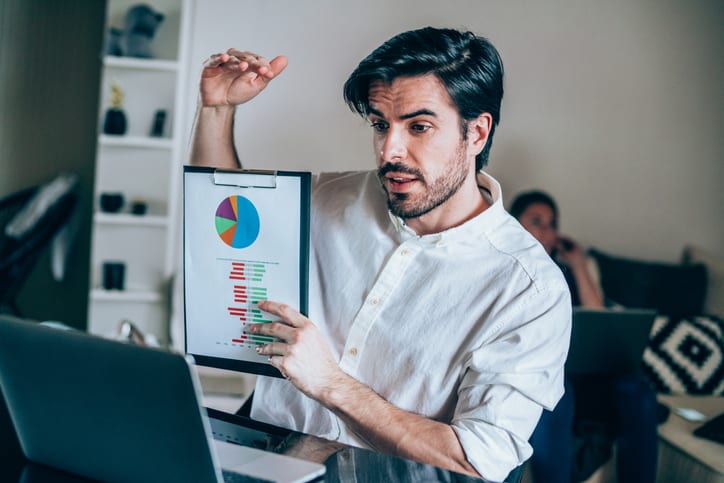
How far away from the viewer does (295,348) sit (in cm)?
92

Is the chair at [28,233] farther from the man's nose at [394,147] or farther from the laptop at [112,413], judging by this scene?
the laptop at [112,413]

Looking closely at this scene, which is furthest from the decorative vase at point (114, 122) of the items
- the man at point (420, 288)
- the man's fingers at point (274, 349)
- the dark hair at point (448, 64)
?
the man's fingers at point (274, 349)

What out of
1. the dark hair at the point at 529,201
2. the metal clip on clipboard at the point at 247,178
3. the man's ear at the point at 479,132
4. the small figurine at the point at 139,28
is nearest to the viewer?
the metal clip on clipboard at the point at 247,178

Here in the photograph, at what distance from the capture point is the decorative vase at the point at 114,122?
2.80 m

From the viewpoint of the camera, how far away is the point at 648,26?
2738 mm

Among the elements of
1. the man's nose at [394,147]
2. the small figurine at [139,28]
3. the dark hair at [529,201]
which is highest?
the small figurine at [139,28]

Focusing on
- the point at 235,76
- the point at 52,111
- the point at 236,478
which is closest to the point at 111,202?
the point at 52,111

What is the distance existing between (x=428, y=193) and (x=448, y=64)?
0.21m

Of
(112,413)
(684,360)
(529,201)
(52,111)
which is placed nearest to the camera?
(112,413)

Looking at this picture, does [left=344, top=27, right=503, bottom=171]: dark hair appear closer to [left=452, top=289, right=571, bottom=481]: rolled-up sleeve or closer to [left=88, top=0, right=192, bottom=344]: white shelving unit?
[left=452, top=289, right=571, bottom=481]: rolled-up sleeve

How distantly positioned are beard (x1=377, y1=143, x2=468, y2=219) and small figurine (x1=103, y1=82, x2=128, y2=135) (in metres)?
1.97

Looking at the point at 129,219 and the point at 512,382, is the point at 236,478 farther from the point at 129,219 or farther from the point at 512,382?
the point at 129,219

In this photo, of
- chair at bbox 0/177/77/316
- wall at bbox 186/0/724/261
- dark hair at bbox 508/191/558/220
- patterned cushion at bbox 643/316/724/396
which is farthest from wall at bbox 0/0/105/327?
patterned cushion at bbox 643/316/724/396

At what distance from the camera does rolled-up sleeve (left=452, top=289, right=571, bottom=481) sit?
0.95 m
